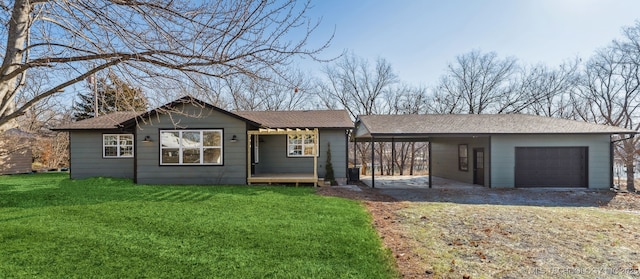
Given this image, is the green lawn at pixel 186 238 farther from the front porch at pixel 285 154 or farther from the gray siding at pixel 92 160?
the gray siding at pixel 92 160

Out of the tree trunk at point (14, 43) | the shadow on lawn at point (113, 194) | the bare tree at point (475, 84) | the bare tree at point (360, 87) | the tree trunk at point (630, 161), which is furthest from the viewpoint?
the bare tree at point (360, 87)

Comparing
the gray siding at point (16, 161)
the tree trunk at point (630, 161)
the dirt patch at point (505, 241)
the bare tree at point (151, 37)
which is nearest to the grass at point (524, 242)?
the dirt patch at point (505, 241)

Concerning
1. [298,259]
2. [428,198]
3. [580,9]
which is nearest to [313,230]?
[298,259]

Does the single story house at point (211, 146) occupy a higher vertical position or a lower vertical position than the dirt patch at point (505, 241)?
higher

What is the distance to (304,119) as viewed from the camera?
14234 mm

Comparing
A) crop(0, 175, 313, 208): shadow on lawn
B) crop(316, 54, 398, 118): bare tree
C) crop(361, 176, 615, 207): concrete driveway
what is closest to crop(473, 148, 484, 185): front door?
crop(361, 176, 615, 207): concrete driveway

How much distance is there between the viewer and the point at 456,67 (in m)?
27.0

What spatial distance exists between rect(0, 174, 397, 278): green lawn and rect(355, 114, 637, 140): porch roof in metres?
5.32

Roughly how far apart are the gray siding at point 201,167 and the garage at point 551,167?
33.4 feet

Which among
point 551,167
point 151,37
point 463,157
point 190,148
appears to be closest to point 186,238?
point 151,37

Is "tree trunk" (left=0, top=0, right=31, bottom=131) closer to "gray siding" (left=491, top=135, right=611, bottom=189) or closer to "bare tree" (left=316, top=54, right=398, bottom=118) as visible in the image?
"gray siding" (left=491, top=135, right=611, bottom=189)

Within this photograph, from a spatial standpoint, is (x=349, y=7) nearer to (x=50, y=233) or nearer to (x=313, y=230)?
(x=313, y=230)

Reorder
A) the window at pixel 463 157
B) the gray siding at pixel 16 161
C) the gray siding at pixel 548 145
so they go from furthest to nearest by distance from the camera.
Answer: the gray siding at pixel 16 161
the window at pixel 463 157
the gray siding at pixel 548 145

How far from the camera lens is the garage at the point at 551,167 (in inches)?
492
